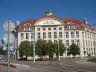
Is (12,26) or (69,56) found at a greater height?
(12,26)

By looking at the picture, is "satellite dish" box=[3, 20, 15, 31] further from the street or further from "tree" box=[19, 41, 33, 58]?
"tree" box=[19, 41, 33, 58]

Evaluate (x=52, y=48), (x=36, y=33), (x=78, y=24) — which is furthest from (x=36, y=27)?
(x=52, y=48)

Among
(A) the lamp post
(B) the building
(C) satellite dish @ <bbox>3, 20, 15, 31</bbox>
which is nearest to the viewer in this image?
(A) the lamp post

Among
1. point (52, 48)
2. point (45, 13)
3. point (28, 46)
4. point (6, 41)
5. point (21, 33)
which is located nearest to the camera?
point (6, 41)

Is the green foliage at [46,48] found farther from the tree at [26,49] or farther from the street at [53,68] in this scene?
the street at [53,68]

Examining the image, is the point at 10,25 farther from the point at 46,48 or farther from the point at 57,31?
the point at 57,31

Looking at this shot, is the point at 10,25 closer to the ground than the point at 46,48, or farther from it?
farther from it

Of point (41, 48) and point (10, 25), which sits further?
point (41, 48)

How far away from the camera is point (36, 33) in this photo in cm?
9200

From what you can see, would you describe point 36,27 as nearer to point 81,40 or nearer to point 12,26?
point 81,40

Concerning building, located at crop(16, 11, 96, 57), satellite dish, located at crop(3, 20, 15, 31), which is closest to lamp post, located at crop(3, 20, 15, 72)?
satellite dish, located at crop(3, 20, 15, 31)

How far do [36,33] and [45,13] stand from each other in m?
14.5

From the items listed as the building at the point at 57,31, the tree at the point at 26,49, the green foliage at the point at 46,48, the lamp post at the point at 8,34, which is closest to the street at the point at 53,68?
the lamp post at the point at 8,34

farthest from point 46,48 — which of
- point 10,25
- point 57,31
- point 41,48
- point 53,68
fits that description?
point 10,25
